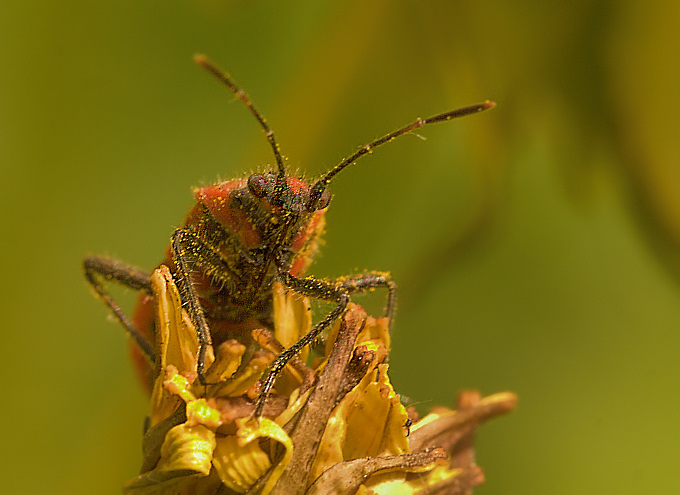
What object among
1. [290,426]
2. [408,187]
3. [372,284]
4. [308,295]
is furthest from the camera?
[408,187]

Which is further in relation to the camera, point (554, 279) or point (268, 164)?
point (554, 279)

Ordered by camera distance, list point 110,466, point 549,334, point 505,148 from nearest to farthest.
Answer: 1. point 110,466
2. point 505,148
3. point 549,334

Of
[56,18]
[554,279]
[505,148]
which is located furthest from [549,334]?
[56,18]

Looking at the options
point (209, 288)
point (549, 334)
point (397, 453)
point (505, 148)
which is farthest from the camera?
point (549, 334)

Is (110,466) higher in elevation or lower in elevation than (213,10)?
lower

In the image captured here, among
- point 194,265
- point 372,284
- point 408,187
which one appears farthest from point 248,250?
point 408,187

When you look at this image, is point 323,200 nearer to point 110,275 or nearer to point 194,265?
point 194,265

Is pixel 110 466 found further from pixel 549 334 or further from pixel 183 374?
pixel 549 334
